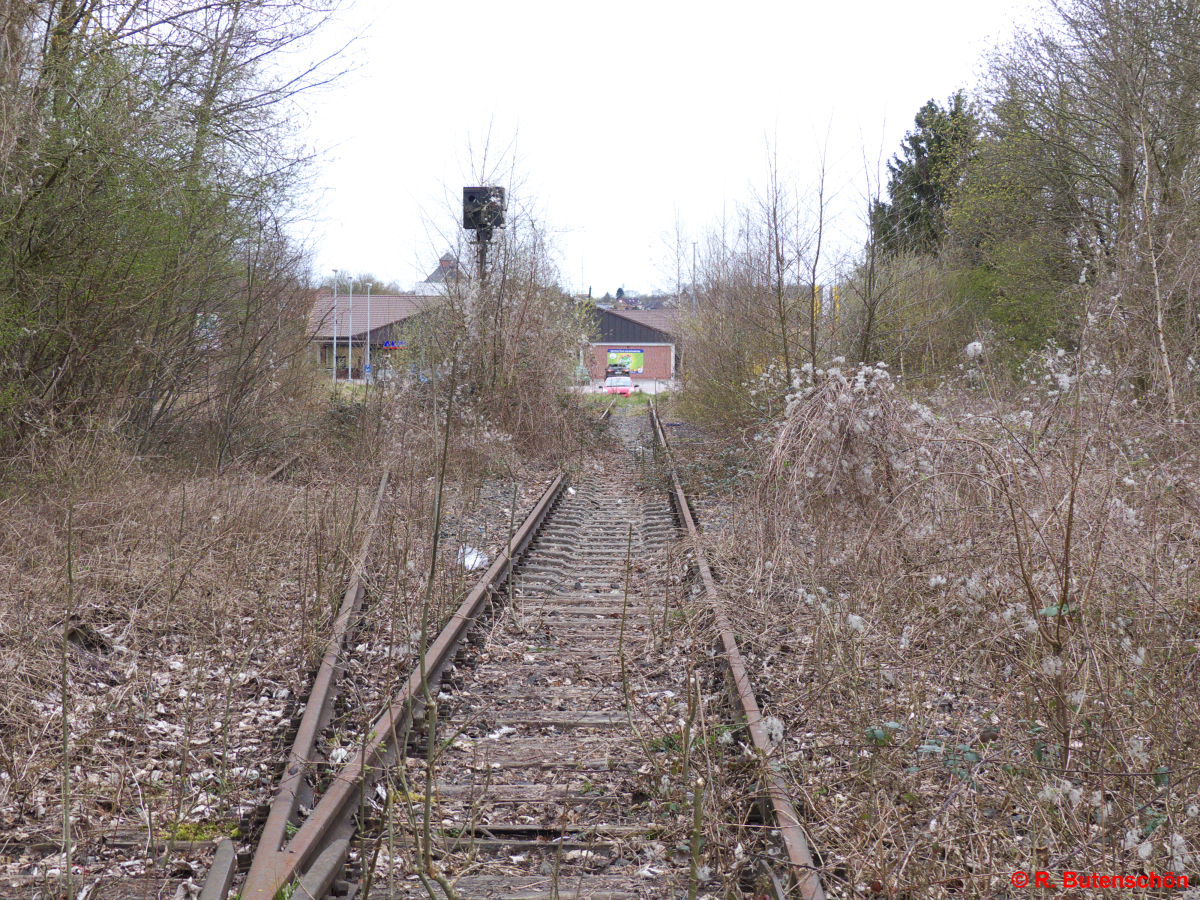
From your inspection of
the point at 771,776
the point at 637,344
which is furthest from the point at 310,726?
the point at 637,344

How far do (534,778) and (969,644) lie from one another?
2.28 meters

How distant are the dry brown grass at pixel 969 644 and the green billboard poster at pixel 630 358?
5674 centimetres

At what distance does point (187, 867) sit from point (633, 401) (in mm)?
33728

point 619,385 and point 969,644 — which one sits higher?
point 619,385

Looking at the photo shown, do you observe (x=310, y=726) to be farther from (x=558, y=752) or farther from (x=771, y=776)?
(x=771, y=776)

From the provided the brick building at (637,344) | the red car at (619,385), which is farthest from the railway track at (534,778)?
the brick building at (637,344)

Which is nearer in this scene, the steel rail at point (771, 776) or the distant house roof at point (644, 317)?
the steel rail at point (771, 776)

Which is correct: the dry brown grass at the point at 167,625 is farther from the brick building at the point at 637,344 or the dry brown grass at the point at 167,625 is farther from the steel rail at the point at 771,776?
the brick building at the point at 637,344

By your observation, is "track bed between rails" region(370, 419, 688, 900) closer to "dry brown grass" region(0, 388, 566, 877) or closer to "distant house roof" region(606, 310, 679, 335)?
"dry brown grass" region(0, 388, 566, 877)

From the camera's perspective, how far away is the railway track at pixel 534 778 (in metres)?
2.83

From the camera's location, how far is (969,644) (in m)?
4.21

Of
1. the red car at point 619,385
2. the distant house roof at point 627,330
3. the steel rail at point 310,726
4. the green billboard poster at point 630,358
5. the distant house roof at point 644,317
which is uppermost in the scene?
the distant house roof at point 644,317

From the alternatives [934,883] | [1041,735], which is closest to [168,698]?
[934,883]

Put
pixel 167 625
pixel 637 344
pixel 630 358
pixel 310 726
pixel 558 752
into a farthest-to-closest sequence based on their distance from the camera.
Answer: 1. pixel 637 344
2. pixel 630 358
3. pixel 167 625
4. pixel 558 752
5. pixel 310 726
